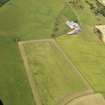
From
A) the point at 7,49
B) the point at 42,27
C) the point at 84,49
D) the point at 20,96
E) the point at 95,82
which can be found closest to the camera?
the point at 20,96

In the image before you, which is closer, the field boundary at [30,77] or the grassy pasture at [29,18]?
the field boundary at [30,77]

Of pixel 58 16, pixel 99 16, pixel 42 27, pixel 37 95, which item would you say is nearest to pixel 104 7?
pixel 99 16

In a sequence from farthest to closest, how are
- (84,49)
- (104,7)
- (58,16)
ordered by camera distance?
(104,7), (58,16), (84,49)

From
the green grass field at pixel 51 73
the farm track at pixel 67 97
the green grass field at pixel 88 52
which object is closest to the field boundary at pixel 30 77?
the farm track at pixel 67 97

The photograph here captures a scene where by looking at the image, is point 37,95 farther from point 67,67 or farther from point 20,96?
point 67,67

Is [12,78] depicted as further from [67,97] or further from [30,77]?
[67,97]

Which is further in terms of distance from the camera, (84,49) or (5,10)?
(5,10)

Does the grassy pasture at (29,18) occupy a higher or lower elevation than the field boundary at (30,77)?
lower

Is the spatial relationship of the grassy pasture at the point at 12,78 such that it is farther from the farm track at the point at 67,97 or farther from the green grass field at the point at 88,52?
the green grass field at the point at 88,52
